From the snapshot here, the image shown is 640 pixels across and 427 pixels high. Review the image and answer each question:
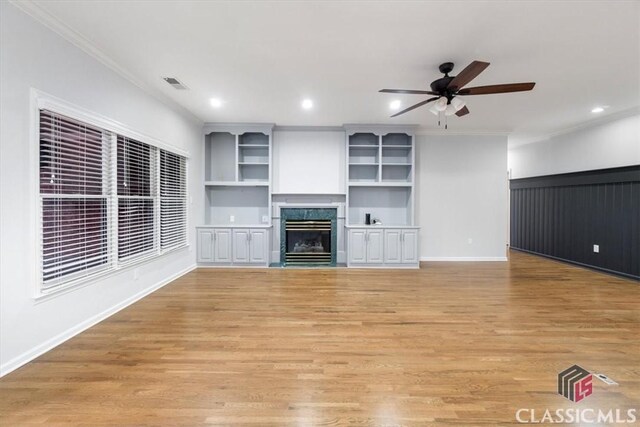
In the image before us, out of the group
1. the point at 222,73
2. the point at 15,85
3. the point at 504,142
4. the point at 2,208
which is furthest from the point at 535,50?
the point at 2,208

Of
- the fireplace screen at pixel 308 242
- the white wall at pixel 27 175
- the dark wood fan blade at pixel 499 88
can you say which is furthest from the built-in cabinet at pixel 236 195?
the dark wood fan blade at pixel 499 88

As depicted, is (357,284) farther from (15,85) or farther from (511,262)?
(15,85)

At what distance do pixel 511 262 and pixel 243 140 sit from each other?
6.33 meters

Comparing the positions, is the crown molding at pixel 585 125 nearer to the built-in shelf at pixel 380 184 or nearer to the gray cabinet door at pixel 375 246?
the built-in shelf at pixel 380 184

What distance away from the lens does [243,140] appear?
6.42m

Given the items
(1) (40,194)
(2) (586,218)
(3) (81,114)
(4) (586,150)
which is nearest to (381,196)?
(2) (586,218)

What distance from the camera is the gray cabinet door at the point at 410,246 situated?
19.4ft

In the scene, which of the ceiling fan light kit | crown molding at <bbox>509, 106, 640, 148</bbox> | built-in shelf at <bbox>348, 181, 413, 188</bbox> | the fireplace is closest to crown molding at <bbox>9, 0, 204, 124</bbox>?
the ceiling fan light kit

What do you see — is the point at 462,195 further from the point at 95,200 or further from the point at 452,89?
the point at 95,200

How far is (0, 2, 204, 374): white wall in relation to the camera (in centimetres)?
225

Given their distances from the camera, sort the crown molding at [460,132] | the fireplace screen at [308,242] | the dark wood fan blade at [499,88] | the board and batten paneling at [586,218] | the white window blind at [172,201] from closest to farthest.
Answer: the dark wood fan blade at [499,88]
the white window blind at [172,201]
the board and batten paneling at [586,218]
the fireplace screen at [308,242]
the crown molding at [460,132]

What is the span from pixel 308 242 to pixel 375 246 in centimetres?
141

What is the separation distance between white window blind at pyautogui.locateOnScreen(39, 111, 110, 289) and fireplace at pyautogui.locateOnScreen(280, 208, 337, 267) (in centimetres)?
330

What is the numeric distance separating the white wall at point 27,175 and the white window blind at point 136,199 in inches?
17.2
